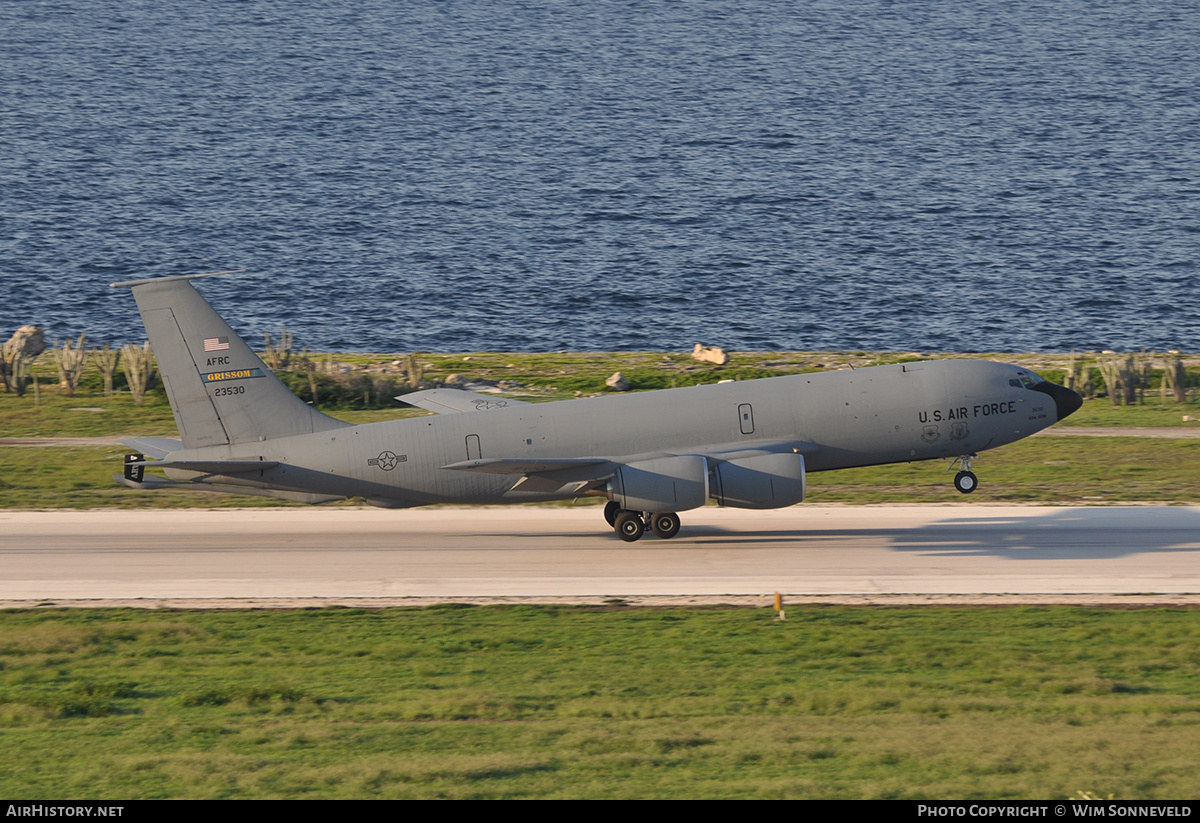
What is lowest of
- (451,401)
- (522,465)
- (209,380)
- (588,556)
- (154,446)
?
(588,556)

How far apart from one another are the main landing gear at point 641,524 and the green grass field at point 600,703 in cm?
669

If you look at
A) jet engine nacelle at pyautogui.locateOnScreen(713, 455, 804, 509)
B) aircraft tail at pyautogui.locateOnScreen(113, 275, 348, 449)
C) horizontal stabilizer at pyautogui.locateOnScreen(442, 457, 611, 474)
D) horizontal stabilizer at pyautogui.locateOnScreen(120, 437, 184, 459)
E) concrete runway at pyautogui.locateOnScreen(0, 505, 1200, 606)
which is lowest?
concrete runway at pyautogui.locateOnScreen(0, 505, 1200, 606)

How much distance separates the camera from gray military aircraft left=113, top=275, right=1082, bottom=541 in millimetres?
29516

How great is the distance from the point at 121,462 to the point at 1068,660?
31465 mm

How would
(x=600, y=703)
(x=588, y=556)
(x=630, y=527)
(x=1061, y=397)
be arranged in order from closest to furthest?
(x=600, y=703) → (x=588, y=556) → (x=630, y=527) → (x=1061, y=397)

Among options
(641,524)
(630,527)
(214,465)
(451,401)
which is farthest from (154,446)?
(641,524)

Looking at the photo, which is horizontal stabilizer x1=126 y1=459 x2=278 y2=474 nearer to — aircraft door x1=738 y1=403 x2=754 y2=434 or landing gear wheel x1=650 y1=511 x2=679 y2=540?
landing gear wheel x1=650 y1=511 x2=679 y2=540

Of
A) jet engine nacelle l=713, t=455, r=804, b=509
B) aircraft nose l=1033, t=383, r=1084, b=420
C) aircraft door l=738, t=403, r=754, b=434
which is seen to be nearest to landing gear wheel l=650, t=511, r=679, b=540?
jet engine nacelle l=713, t=455, r=804, b=509

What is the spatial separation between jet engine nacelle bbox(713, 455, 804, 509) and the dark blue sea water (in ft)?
208

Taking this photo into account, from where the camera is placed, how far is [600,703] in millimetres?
17766

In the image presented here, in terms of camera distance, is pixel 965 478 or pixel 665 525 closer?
pixel 665 525

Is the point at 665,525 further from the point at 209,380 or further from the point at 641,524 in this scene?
the point at 209,380

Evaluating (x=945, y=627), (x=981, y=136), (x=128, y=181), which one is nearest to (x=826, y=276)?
(x=981, y=136)

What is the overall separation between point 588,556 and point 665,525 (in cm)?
249
